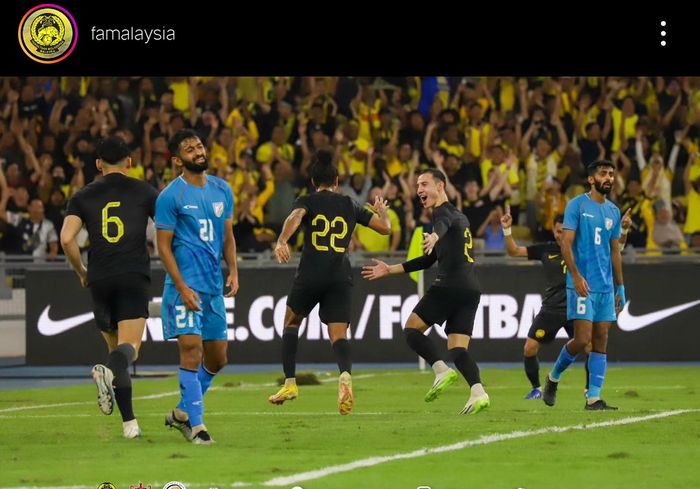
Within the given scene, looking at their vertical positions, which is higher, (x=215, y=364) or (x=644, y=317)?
(x=215, y=364)

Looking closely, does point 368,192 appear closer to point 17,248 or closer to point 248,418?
point 17,248

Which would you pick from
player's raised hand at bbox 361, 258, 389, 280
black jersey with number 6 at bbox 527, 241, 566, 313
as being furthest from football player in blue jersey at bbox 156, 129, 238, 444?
black jersey with number 6 at bbox 527, 241, 566, 313

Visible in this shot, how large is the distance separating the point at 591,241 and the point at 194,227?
464 centimetres

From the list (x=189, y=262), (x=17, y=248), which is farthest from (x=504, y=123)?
(x=189, y=262)

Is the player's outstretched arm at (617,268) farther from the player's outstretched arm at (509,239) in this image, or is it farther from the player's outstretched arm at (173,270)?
the player's outstretched arm at (173,270)

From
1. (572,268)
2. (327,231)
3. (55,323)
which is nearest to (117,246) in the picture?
(327,231)

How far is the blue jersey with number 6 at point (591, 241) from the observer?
45.9 feet

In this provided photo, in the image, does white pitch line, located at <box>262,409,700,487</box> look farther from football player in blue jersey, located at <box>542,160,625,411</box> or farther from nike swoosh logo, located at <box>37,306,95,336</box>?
nike swoosh logo, located at <box>37,306,95,336</box>

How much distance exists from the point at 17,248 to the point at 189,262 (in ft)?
45.0

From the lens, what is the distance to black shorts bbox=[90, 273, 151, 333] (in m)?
11.3

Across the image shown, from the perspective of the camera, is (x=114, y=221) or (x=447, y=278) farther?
(x=447, y=278)

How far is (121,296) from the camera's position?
1130cm
